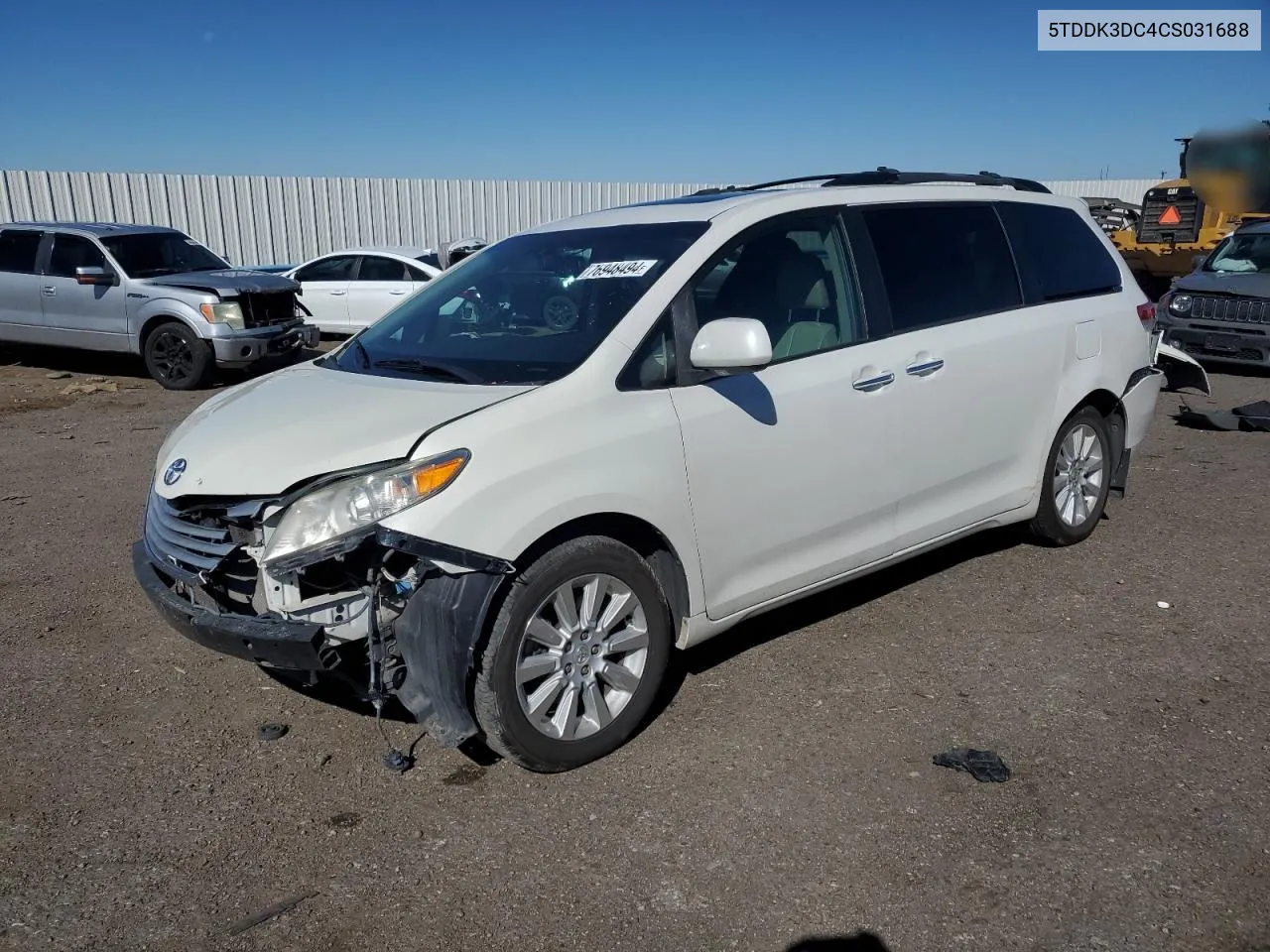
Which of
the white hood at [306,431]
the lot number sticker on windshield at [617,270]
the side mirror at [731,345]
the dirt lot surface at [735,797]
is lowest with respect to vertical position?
the dirt lot surface at [735,797]

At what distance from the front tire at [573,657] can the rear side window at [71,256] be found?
36.1 feet

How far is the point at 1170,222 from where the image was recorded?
18.9m

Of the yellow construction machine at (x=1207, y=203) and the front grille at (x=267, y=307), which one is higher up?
the yellow construction machine at (x=1207, y=203)

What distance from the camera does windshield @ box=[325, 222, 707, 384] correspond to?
3.81 m

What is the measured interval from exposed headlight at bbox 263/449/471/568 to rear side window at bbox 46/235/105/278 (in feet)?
34.9

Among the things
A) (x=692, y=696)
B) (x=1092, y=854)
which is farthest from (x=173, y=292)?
(x=1092, y=854)

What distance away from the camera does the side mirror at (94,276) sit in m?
12.0

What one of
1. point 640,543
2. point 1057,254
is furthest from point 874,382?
point 1057,254

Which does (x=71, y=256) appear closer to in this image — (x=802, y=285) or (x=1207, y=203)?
(x=802, y=285)

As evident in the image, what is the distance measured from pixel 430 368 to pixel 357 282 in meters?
12.2

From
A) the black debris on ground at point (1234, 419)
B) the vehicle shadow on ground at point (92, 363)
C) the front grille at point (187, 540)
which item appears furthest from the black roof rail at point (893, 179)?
the vehicle shadow on ground at point (92, 363)

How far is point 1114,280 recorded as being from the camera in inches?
224

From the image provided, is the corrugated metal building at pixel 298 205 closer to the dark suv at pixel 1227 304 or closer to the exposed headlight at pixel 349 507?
the dark suv at pixel 1227 304

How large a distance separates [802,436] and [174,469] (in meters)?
2.30
